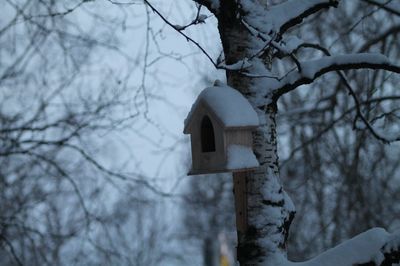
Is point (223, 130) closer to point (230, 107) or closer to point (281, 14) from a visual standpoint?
point (230, 107)

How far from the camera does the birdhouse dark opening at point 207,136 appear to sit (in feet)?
9.19

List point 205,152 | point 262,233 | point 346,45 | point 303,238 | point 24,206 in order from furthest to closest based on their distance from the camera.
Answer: point 303,238, point 346,45, point 24,206, point 205,152, point 262,233

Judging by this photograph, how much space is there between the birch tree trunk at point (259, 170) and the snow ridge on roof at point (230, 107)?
81mm

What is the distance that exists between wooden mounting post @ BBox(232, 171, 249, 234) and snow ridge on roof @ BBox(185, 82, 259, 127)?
22 centimetres

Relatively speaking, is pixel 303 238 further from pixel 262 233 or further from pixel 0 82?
pixel 262 233

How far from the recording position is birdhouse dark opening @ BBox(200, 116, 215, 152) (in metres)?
2.80

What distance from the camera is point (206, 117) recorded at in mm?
2787

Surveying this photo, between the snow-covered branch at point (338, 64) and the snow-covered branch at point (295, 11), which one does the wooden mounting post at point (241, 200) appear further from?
the snow-covered branch at point (295, 11)

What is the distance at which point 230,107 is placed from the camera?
101 inches

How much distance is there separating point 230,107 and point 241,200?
0.38m

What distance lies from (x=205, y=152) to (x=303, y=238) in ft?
22.8

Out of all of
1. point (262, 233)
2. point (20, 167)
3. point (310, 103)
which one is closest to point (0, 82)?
point (20, 167)

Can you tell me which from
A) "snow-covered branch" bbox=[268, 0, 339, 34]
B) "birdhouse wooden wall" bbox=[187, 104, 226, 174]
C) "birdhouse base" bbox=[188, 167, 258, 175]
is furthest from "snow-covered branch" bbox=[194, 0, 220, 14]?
"birdhouse base" bbox=[188, 167, 258, 175]

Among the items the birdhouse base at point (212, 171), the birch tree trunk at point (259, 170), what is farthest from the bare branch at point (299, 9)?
the birdhouse base at point (212, 171)
